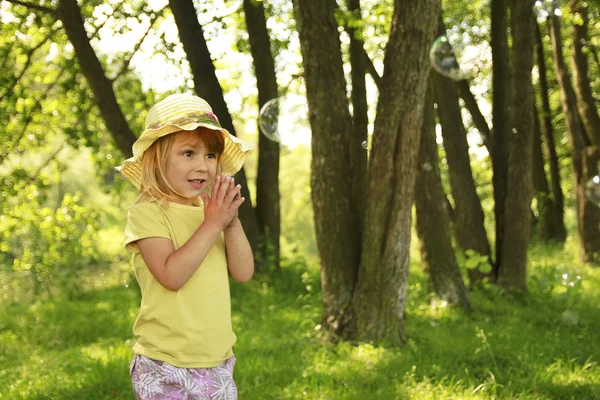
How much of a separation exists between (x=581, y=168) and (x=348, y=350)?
8.82m

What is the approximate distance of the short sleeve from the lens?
8.85 ft

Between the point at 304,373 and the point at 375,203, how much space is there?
1.54 metres

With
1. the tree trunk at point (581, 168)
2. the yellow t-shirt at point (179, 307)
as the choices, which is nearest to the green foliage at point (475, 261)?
the yellow t-shirt at point (179, 307)

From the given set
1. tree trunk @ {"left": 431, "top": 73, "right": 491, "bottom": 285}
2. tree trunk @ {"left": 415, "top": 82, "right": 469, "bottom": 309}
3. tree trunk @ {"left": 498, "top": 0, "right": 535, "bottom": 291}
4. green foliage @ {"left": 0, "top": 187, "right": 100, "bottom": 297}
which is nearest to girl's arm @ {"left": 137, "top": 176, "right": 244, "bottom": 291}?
tree trunk @ {"left": 415, "top": 82, "right": 469, "bottom": 309}

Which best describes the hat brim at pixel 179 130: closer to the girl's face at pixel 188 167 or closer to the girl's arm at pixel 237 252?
the girl's face at pixel 188 167

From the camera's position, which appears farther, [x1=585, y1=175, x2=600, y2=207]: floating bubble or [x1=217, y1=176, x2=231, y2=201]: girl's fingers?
[x1=585, y1=175, x2=600, y2=207]: floating bubble

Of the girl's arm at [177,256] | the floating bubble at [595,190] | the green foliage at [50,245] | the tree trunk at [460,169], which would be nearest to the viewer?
the girl's arm at [177,256]

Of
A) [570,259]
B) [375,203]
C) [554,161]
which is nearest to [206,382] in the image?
[375,203]

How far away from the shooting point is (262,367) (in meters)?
5.46

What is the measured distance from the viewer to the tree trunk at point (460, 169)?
878cm

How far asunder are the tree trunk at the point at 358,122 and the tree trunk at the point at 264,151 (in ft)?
9.91

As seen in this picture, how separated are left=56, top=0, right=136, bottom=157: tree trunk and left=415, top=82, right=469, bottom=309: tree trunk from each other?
3.81 metres

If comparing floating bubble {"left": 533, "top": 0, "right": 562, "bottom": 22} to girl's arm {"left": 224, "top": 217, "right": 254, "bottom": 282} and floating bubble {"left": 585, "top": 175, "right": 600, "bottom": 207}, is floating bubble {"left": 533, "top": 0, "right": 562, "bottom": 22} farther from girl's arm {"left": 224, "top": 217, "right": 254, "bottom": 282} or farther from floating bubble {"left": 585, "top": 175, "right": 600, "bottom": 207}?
girl's arm {"left": 224, "top": 217, "right": 254, "bottom": 282}

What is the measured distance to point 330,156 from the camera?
6.16 metres
